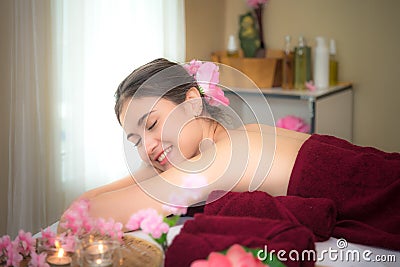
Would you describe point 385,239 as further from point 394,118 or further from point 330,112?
point 394,118

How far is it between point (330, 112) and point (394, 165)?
1442mm

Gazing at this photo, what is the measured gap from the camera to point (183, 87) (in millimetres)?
1477

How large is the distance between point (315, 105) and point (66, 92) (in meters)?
1.12

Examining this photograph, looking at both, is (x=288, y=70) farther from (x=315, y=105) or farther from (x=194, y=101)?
(x=194, y=101)

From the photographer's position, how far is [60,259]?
3.41ft

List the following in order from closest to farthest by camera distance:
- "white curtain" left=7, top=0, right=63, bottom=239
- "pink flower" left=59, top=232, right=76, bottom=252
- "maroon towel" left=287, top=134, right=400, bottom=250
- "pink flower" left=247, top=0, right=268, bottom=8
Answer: "pink flower" left=59, top=232, right=76, bottom=252 < "maroon towel" left=287, top=134, right=400, bottom=250 < "white curtain" left=7, top=0, right=63, bottom=239 < "pink flower" left=247, top=0, right=268, bottom=8

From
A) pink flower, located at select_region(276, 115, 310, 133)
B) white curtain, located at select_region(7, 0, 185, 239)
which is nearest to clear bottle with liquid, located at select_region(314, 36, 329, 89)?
pink flower, located at select_region(276, 115, 310, 133)

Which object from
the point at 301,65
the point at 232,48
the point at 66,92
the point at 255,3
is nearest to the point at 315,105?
the point at 301,65

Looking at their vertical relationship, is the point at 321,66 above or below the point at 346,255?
above

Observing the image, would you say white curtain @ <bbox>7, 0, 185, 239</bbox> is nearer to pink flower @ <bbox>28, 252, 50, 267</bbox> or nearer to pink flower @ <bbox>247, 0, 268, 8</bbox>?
pink flower @ <bbox>247, 0, 268, 8</bbox>

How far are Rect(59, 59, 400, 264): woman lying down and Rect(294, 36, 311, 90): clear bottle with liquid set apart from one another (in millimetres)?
1304

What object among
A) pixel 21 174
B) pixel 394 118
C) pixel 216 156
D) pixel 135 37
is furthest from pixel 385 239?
pixel 394 118

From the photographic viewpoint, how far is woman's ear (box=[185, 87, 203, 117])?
1466mm

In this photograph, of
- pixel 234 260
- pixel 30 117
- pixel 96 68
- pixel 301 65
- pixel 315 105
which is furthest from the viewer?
pixel 301 65
